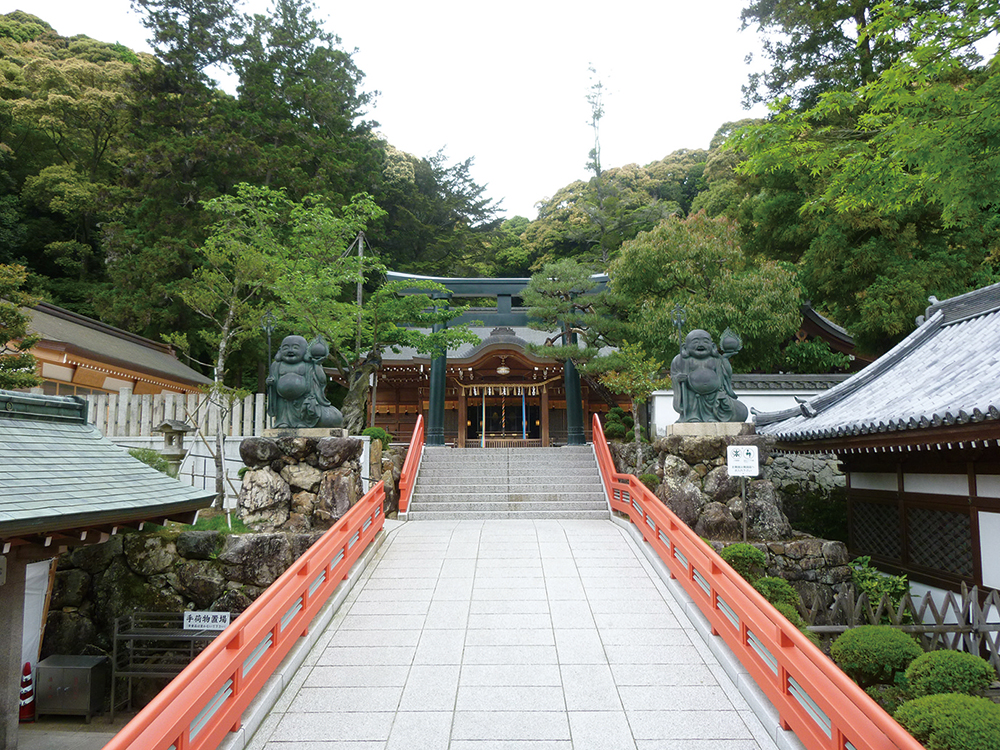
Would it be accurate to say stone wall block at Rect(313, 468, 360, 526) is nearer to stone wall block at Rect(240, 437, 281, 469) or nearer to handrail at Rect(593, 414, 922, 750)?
stone wall block at Rect(240, 437, 281, 469)

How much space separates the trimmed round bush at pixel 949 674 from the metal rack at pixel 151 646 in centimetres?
832

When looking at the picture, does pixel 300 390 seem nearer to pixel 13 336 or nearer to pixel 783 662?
pixel 13 336

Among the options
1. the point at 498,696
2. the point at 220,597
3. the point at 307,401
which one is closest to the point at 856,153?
the point at 498,696

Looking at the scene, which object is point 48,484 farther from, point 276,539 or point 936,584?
point 936,584

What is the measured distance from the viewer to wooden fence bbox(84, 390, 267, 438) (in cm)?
1266

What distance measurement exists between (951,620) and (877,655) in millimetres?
3048

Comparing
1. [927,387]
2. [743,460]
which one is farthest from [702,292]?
[743,460]

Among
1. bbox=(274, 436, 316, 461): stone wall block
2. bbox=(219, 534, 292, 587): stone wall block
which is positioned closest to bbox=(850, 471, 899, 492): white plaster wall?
bbox=(274, 436, 316, 461): stone wall block

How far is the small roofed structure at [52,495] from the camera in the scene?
17.7ft

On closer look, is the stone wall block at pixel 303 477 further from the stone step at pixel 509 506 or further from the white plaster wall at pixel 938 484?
the white plaster wall at pixel 938 484

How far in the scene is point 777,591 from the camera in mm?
6816

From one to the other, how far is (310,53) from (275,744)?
28.5 metres

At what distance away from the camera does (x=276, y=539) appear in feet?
28.1

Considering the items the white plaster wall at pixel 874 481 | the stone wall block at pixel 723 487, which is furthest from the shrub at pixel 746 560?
the white plaster wall at pixel 874 481
